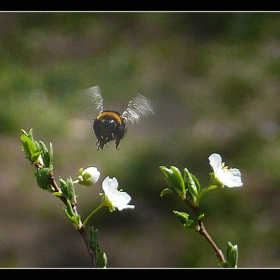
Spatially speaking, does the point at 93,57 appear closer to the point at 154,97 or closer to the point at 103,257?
the point at 154,97

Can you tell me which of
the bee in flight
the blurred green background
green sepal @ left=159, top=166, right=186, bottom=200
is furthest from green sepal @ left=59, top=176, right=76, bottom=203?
the blurred green background

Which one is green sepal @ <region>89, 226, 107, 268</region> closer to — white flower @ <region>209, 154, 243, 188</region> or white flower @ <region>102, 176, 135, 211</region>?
white flower @ <region>102, 176, 135, 211</region>

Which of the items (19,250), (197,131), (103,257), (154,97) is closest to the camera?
(103,257)

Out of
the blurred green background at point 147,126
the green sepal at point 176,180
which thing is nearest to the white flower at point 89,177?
the green sepal at point 176,180

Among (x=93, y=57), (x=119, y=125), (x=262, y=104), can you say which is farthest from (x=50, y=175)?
(x=93, y=57)

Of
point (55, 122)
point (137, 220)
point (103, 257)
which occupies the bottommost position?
point (137, 220)

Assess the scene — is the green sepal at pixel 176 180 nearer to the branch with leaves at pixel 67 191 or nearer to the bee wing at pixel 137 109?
the branch with leaves at pixel 67 191

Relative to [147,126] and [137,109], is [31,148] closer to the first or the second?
[137,109]
